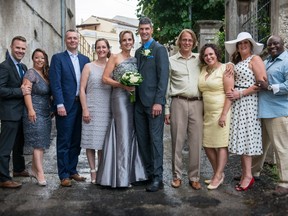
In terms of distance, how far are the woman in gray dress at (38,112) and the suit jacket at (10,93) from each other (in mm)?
111

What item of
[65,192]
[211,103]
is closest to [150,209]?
[65,192]

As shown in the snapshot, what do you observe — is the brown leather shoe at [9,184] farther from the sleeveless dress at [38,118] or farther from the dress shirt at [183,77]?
the dress shirt at [183,77]

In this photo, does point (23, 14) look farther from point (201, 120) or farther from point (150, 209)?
point (150, 209)

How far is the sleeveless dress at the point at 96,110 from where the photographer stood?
18.7 ft

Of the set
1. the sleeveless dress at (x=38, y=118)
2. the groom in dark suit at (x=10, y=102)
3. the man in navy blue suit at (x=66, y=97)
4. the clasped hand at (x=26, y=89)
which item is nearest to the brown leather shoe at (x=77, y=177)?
the man in navy blue suit at (x=66, y=97)

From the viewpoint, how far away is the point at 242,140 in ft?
17.8

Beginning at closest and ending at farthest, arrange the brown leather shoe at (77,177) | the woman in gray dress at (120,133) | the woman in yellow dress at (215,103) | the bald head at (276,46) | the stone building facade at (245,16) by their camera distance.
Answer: the bald head at (276,46) → the woman in yellow dress at (215,103) → the woman in gray dress at (120,133) → the brown leather shoe at (77,177) → the stone building facade at (245,16)

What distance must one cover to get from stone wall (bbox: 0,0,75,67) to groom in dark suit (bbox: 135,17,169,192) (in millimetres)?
3285

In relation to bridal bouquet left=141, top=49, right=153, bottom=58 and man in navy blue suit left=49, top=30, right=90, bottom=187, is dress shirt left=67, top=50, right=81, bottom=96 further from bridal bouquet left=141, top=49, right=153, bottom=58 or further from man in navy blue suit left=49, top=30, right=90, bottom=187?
bridal bouquet left=141, top=49, right=153, bottom=58

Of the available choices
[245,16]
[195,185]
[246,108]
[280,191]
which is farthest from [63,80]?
[245,16]

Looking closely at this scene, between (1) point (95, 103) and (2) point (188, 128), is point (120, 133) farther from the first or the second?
(2) point (188, 128)

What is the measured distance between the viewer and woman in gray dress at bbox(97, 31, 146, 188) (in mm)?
5551

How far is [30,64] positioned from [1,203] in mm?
5899

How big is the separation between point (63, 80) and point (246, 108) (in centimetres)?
249
